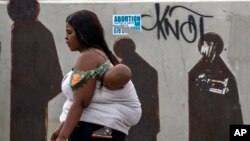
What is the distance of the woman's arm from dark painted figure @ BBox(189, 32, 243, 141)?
333 cm

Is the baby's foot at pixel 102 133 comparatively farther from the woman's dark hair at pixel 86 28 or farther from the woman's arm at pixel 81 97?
the woman's dark hair at pixel 86 28

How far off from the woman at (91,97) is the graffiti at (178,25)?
3.16m

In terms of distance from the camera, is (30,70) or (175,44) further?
(30,70)

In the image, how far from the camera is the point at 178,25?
6867 mm

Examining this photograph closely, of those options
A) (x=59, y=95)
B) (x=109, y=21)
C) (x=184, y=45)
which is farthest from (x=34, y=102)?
(x=184, y=45)

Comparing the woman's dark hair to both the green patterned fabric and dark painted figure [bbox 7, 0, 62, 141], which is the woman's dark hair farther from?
dark painted figure [bbox 7, 0, 62, 141]

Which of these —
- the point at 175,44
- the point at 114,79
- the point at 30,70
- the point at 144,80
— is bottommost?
the point at 144,80

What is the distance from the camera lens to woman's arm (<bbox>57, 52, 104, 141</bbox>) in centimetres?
358

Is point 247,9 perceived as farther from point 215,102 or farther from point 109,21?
point 109,21

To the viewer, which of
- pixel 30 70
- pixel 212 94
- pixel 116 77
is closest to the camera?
pixel 116 77

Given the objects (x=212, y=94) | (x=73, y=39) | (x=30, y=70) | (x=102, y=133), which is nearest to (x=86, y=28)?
(x=73, y=39)

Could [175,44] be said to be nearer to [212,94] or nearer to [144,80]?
→ [144,80]

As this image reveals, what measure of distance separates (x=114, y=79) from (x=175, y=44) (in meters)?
3.35

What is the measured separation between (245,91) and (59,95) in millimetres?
2056
